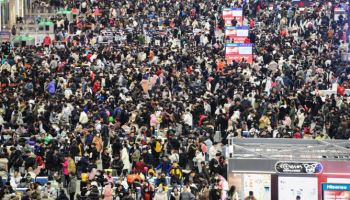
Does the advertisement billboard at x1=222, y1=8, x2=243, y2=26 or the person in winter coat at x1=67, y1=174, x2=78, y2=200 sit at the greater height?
the advertisement billboard at x1=222, y1=8, x2=243, y2=26

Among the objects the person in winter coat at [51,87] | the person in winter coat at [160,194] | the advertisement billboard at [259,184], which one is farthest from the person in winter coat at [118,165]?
the person in winter coat at [51,87]

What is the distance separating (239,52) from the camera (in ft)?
157

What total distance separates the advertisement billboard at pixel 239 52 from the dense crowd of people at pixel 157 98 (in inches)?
21.2

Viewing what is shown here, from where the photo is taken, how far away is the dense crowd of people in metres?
32.0

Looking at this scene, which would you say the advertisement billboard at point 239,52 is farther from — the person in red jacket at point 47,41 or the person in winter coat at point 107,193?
the person in winter coat at point 107,193

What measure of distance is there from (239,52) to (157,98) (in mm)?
7976

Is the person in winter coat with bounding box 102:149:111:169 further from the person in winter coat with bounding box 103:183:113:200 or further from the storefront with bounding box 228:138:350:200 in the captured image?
the storefront with bounding box 228:138:350:200

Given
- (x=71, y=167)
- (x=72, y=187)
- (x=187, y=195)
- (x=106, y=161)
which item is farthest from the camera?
(x=106, y=161)

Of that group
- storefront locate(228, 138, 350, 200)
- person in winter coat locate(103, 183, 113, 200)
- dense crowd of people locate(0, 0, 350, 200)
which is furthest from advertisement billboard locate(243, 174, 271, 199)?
person in winter coat locate(103, 183, 113, 200)

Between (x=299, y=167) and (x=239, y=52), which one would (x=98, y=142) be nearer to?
(x=299, y=167)

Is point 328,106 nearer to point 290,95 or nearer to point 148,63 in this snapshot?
point 290,95

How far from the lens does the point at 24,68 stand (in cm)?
4625

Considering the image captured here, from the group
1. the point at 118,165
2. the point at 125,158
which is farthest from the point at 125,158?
the point at 118,165

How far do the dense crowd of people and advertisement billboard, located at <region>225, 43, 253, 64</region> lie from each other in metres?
0.54
